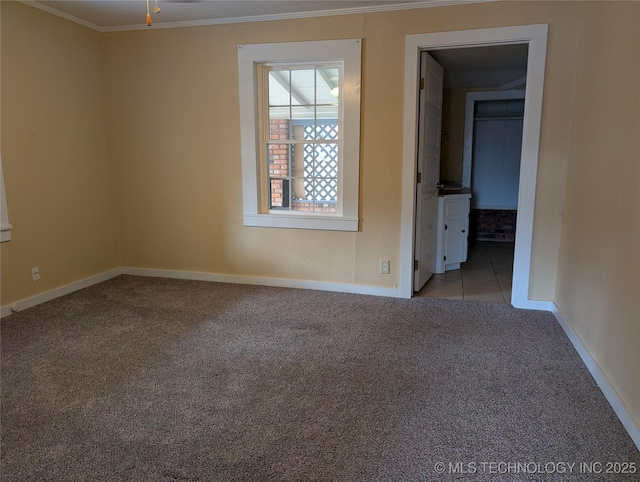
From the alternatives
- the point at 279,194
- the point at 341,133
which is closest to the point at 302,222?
the point at 279,194

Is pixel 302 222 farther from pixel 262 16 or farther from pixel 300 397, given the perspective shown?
pixel 300 397

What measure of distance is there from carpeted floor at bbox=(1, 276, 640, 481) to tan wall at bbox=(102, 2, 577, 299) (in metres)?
0.72

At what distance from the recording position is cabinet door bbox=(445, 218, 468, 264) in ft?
16.1

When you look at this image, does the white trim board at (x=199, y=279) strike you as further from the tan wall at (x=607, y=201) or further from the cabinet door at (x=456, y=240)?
the tan wall at (x=607, y=201)

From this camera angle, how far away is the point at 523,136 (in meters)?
3.47

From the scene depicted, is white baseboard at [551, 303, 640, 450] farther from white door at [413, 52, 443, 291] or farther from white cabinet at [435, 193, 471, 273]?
white cabinet at [435, 193, 471, 273]

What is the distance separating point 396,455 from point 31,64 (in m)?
4.01

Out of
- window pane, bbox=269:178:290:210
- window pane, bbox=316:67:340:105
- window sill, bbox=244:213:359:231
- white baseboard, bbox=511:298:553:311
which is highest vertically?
window pane, bbox=316:67:340:105

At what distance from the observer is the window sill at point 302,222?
4.00 meters

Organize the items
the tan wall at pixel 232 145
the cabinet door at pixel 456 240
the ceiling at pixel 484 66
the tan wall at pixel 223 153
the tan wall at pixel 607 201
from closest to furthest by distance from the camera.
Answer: the tan wall at pixel 607 201 < the tan wall at pixel 223 153 < the tan wall at pixel 232 145 < the ceiling at pixel 484 66 < the cabinet door at pixel 456 240

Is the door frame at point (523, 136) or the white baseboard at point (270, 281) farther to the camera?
the white baseboard at point (270, 281)

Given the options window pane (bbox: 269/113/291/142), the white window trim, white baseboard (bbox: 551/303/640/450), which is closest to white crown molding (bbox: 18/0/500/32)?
the white window trim

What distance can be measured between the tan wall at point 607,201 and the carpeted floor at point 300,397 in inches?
9.8

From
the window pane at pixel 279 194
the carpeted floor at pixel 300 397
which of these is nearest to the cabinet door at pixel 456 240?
the carpeted floor at pixel 300 397
